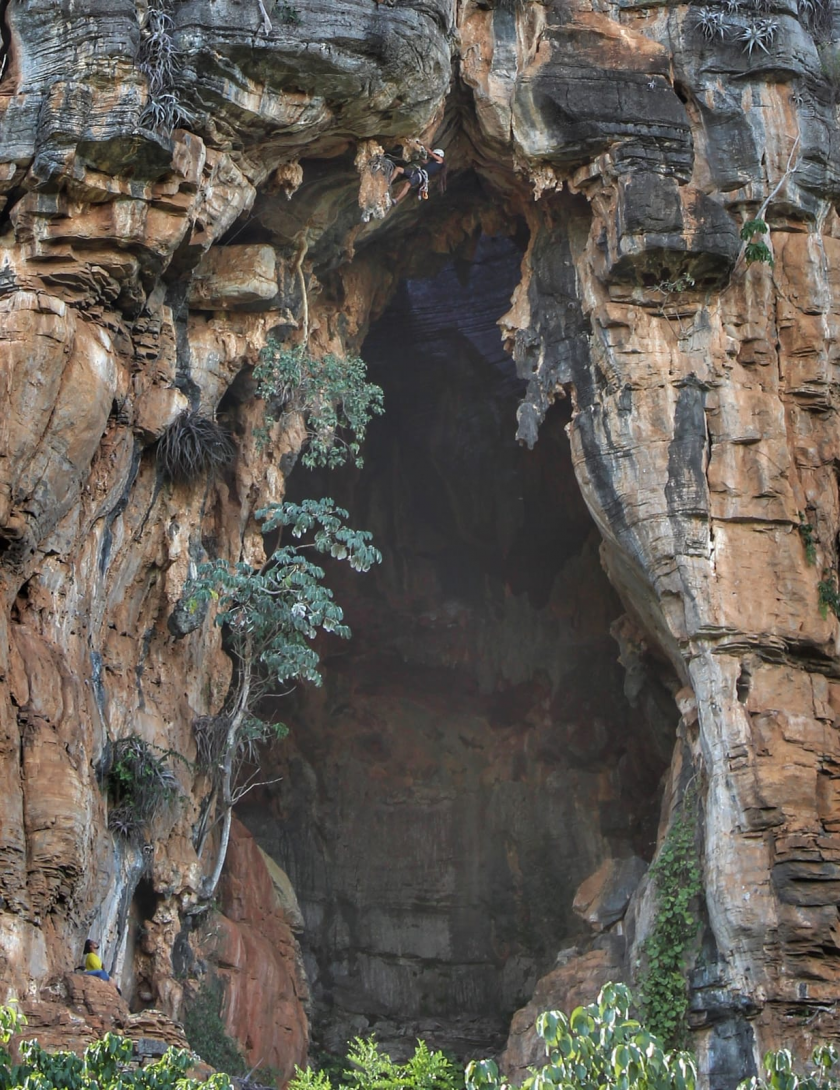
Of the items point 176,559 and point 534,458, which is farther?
point 534,458

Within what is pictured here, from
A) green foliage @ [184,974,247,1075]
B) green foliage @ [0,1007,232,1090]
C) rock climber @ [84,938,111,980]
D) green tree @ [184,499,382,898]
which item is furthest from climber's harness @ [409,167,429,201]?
green foliage @ [0,1007,232,1090]

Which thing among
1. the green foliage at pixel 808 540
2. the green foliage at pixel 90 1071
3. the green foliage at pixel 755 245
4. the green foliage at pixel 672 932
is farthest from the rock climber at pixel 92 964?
the green foliage at pixel 755 245

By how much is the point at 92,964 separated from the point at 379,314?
984cm

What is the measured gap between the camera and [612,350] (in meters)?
18.0

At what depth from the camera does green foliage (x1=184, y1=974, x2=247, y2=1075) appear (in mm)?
16516

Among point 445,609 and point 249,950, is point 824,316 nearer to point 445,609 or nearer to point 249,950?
point 445,609

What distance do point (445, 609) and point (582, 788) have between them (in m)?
3.44

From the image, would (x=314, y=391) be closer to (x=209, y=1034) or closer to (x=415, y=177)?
(x=415, y=177)

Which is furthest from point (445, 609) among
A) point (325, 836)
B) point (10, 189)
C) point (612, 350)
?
point (10, 189)

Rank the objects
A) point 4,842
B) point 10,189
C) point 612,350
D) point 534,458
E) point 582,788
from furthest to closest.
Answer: point 534,458
point 582,788
point 612,350
point 10,189
point 4,842

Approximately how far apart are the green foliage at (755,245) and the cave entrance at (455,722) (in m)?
4.16

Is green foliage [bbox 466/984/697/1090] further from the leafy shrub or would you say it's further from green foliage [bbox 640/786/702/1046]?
the leafy shrub

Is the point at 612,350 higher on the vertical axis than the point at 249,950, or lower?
higher

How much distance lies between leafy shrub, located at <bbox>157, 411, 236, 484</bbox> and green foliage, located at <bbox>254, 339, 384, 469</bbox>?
97 centimetres
